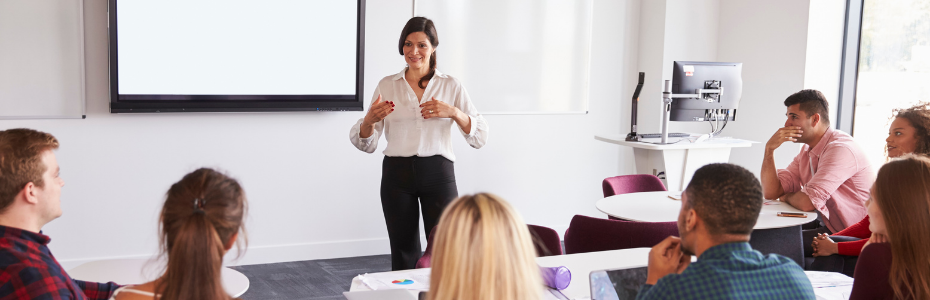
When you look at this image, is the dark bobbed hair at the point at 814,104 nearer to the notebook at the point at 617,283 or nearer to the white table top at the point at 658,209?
the white table top at the point at 658,209

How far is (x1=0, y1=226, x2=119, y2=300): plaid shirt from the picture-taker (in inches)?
56.7

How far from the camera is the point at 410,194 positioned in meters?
3.21

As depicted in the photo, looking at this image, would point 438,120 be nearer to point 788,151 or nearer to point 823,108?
point 823,108

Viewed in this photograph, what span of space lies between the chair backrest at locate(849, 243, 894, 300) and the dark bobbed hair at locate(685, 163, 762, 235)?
484 millimetres

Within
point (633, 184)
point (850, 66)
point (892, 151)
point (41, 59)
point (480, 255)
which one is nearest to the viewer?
point (480, 255)

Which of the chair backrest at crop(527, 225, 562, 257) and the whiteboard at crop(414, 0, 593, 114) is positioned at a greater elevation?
the whiteboard at crop(414, 0, 593, 114)

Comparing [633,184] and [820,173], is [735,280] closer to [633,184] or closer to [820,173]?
[820,173]

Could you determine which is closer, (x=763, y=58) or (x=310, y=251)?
(x=310, y=251)

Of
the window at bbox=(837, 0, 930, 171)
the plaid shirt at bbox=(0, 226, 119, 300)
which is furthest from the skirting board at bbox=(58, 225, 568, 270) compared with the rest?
the window at bbox=(837, 0, 930, 171)

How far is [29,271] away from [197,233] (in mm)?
482

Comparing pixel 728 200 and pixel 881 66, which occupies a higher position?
pixel 881 66

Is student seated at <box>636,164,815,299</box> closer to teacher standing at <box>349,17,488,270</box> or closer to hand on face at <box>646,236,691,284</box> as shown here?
hand on face at <box>646,236,691,284</box>

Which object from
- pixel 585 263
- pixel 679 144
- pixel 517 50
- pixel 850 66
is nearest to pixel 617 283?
pixel 585 263

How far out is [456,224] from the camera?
1.21 metres
